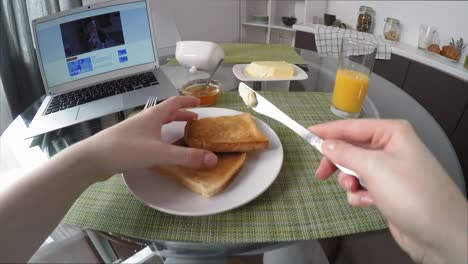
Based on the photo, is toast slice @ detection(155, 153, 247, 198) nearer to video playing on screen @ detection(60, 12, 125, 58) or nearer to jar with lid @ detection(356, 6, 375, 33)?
video playing on screen @ detection(60, 12, 125, 58)

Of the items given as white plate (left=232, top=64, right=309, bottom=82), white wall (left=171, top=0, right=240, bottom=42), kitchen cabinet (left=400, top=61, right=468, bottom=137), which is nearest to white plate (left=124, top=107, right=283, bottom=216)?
white plate (left=232, top=64, right=309, bottom=82)

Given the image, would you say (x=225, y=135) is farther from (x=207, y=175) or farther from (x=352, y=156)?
(x=352, y=156)

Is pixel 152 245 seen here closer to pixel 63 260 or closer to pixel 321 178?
pixel 63 260

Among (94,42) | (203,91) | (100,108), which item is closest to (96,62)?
(94,42)

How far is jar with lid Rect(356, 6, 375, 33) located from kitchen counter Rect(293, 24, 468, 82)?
29 centimetres

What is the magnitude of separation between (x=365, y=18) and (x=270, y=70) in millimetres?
1656

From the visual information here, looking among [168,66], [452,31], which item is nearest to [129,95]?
[168,66]

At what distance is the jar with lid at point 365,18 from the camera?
2.20m

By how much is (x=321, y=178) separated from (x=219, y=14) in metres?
2.55

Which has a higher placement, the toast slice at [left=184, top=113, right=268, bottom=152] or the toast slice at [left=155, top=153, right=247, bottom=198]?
the toast slice at [left=184, top=113, right=268, bottom=152]

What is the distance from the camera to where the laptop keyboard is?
0.90 m

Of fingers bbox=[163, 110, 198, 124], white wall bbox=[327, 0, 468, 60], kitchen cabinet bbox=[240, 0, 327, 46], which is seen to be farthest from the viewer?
kitchen cabinet bbox=[240, 0, 327, 46]

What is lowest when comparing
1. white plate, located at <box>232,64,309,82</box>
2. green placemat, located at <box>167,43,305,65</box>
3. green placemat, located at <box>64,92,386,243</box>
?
green placemat, located at <box>64,92,386,243</box>

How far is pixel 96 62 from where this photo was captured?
1.00 meters
